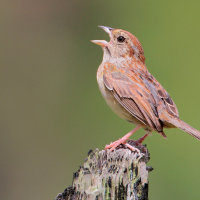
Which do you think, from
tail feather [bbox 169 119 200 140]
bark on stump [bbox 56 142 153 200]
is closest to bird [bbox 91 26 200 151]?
tail feather [bbox 169 119 200 140]

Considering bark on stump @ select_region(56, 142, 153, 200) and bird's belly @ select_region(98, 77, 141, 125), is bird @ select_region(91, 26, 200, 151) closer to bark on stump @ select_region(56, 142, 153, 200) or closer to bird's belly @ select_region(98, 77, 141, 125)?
bird's belly @ select_region(98, 77, 141, 125)

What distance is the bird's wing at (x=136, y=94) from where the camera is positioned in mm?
4258

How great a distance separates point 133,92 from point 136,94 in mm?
56

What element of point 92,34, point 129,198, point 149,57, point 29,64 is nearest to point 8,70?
point 29,64

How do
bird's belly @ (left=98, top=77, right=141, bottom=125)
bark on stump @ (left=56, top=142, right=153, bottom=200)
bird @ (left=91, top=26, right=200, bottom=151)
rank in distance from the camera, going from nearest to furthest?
bark on stump @ (left=56, top=142, right=153, bottom=200) < bird @ (left=91, top=26, right=200, bottom=151) < bird's belly @ (left=98, top=77, right=141, bottom=125)

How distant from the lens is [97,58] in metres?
8.87

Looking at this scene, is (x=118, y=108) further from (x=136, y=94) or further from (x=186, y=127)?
(x=186, y=127)

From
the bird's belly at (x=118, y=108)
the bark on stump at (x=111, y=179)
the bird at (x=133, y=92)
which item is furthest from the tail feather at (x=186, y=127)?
the bark on stump at (x=111, y=179)

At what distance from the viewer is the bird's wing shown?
14.0 feet

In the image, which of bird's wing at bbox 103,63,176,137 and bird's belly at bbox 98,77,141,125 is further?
bird's belly at bbox 98,77,141,125

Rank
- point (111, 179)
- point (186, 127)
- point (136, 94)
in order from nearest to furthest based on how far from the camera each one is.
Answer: point (111, 179) < point (186, 127) < point (136, 94)

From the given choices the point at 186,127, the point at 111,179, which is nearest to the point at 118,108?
the point at 186,127

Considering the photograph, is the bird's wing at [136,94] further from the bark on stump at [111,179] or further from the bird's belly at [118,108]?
the bark on stump at [111,179]

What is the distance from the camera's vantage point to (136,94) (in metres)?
4.52
